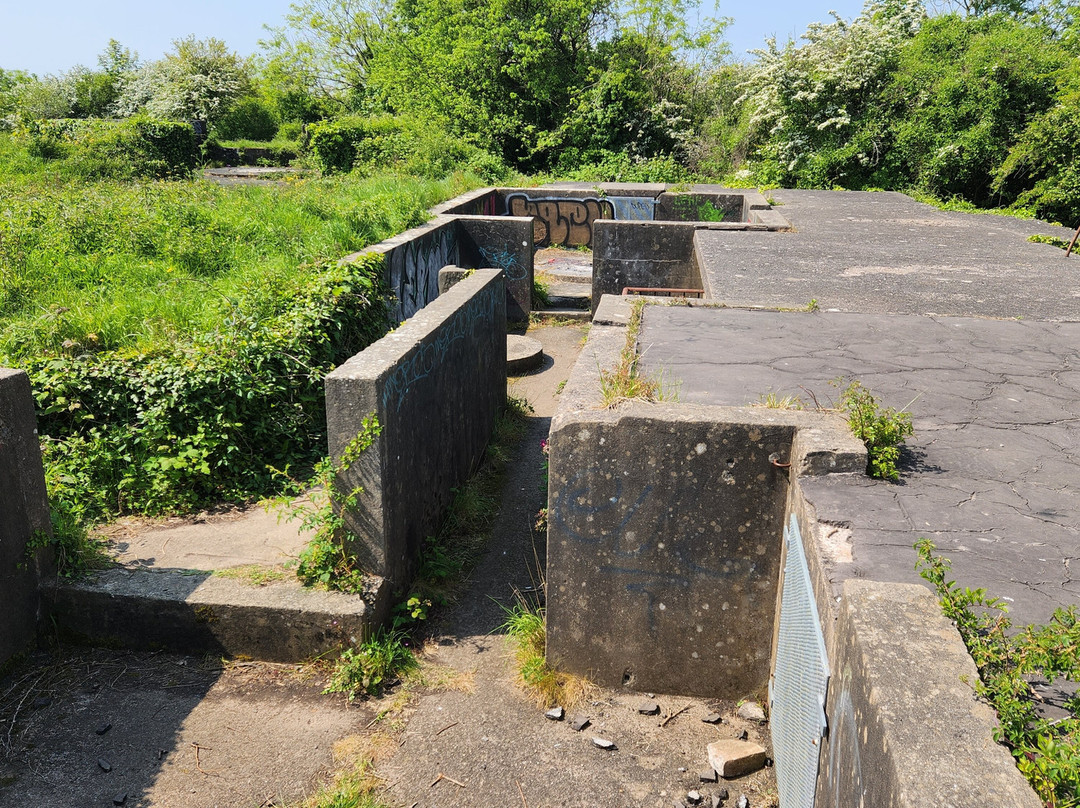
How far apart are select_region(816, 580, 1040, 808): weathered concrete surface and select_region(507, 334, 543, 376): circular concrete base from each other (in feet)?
23.1

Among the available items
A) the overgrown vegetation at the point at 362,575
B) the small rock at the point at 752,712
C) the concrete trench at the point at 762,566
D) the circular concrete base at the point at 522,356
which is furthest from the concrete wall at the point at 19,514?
the circular concrete base at the point at 522,356

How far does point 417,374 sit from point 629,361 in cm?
137

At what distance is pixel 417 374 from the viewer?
4828 millimetres

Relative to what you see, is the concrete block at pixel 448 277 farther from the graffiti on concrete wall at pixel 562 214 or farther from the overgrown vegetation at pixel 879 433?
the graffiti on concrete wall at pixel 562 214

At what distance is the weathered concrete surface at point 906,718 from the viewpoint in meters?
1.62

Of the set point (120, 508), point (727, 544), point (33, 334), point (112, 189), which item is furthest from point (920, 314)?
point (112, 189)

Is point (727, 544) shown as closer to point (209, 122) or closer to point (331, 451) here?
point (331, 451)

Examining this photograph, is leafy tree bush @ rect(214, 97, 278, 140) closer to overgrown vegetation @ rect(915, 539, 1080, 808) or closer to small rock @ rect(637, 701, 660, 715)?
small rock @ rect(637, 701, 660, 715)

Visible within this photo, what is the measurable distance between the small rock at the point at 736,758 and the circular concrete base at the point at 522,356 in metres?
6.16

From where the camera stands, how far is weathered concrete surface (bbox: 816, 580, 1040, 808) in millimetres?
1617

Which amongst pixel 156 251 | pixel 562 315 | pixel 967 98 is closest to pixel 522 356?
pixel 562 315

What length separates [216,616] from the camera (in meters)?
4.12

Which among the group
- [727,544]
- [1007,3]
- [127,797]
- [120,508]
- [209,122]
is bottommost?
[127,797]

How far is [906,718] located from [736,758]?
172 centimetres
